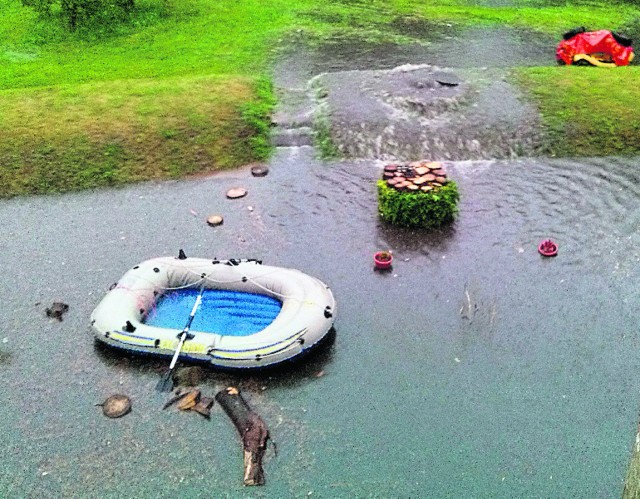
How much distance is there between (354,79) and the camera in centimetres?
2055

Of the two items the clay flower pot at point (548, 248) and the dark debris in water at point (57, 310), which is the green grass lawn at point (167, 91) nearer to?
the clay flower pot at point (548, 248)

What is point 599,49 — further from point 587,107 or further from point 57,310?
point 57,310

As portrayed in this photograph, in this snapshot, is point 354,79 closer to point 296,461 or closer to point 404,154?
point 404,154

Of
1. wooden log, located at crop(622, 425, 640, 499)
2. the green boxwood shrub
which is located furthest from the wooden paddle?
wooden log, located at crop(622, 425, 640, 499)

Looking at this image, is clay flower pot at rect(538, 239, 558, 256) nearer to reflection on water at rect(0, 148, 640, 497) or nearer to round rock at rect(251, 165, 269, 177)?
reflection on water at rect(0, 148, 640, 497)

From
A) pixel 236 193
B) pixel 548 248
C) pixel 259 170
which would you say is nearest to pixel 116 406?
pixel 236 193

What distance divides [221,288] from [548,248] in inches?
275

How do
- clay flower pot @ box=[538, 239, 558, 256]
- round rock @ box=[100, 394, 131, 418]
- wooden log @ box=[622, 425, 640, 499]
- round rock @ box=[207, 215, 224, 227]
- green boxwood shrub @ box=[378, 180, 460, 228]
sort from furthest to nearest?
1. round rock @ box=[207, 215, 224, 227]
2. green boxwood shrub @ box=[378, 180, 460, 228]
3. clay flower pot @ box=[538, 239, 558, 256]
4. round rock @ box=[100, 394, 131, 418]
5. wooden log @ box=[622, 425, 640, 499]

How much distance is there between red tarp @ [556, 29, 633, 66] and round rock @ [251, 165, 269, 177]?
517 inches

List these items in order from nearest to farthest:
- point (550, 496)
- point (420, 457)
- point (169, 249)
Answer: point (550, 496), point (420, 457), point (169, 249)

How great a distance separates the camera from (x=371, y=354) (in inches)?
428

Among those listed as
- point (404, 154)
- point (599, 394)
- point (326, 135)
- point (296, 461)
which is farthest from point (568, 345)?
point (326, 135)

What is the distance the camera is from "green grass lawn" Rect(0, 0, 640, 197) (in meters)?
17.4

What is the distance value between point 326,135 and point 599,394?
10.7 meters
